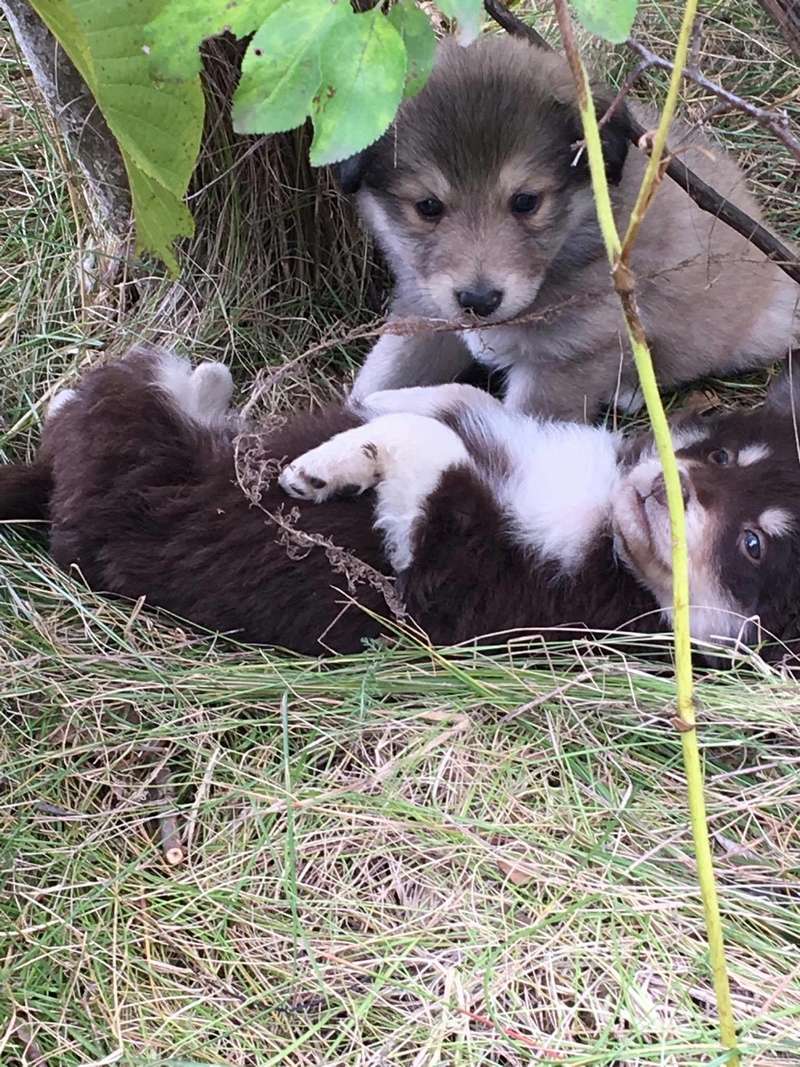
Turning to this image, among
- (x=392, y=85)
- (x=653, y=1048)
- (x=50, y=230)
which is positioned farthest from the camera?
(x=50, y=230)

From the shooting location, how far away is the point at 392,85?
123cm

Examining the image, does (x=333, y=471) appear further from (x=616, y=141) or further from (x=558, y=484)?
(x=616, y=141)

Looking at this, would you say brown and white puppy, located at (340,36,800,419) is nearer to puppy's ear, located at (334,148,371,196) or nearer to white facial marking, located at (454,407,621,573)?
puppy's ear, located at (334,148,371,196)

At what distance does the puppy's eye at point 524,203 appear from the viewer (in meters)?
2.72

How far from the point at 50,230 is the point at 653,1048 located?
10.1 ft

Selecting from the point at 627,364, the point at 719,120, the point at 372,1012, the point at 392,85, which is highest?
the point at 392,85

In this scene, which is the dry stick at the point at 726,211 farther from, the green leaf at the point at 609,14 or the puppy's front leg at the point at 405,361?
the green leaf at the point at 609,14

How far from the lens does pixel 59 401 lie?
285 centimetres

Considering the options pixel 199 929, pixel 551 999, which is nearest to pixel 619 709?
pixel 551 999

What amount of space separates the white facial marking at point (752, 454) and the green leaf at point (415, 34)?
1.49m

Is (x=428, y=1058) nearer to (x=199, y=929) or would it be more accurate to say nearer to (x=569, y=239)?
(x=199, y=929)

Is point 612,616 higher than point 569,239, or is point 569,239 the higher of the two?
point 569,239

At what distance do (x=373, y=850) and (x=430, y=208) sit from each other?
1.62 m

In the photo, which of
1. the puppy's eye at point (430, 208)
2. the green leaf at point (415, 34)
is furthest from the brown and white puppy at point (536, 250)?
the green leaf at point (415, 34)
